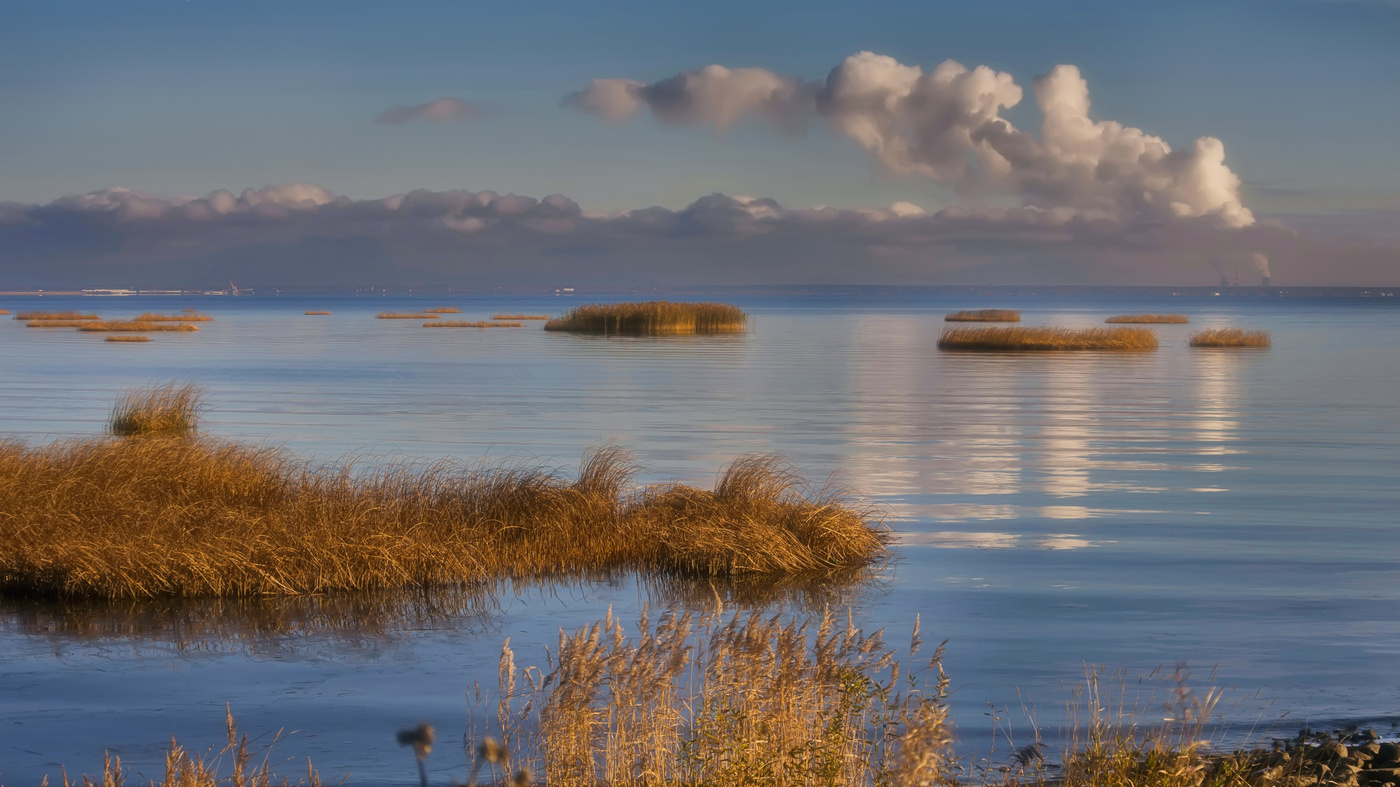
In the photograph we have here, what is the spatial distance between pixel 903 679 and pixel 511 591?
513 cm

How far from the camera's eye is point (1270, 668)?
12.0 meters

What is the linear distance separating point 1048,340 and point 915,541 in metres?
50.3

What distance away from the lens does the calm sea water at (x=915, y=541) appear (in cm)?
1061

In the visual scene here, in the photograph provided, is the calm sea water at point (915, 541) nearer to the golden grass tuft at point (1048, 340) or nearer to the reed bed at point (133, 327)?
the golden grass tuft at point (1048, 340)

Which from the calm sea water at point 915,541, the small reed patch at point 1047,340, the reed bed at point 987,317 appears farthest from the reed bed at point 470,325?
the calm sea water at point 915,541

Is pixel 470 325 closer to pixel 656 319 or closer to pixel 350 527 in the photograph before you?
pixel 656 319

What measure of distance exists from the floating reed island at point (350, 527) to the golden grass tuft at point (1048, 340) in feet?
164

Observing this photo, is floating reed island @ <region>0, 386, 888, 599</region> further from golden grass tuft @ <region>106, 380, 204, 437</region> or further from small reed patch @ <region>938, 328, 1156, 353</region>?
small reed patch @ <region>938, 328, 1156, 353</region>

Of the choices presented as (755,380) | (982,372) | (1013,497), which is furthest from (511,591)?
(982,372)

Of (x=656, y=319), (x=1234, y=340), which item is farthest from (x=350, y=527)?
(x=656, y=319)

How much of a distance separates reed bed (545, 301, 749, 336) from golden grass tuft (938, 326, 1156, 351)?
19299 millimetres

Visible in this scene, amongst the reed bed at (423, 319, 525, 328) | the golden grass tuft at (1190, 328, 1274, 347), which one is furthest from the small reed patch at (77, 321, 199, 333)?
the golden grass tuft at (1190, 328, 1274, 347)

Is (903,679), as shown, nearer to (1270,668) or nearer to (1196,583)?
(1270,668)

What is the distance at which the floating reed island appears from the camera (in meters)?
13.4
